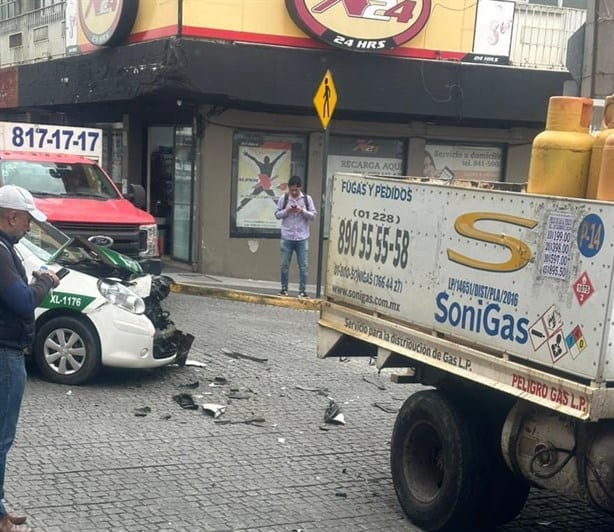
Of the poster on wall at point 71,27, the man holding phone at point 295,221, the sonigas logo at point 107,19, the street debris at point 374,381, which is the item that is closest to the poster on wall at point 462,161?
the man holding phone at point 295,221

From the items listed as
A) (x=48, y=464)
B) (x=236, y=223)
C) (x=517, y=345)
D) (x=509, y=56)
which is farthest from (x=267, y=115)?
(x=517, y=345)

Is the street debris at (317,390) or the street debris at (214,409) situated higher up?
the street debris at (214,409)

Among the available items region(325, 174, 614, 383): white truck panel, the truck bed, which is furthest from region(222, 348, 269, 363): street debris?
region(325, 174, 614, 383): white truck panel

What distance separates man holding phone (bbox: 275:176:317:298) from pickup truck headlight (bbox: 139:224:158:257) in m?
2.29

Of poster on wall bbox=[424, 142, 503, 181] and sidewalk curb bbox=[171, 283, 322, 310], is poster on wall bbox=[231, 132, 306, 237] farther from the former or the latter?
poster on wall bbox=[424, 142, 503, 181]

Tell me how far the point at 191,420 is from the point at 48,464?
5.16 ft

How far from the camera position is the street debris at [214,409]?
25.6 feet

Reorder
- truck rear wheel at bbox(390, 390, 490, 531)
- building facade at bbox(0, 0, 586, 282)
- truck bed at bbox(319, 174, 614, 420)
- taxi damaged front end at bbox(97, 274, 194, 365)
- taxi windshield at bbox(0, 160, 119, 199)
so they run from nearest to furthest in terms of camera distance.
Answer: truck bed at bbox(319, 174, 614, 420), truck rear wheel at bbox(390, 390, 490, 531), taxi damaged front end at bbox(97, 274, 194, 365), taxi windshield at bbox(0, 160, 119, 199), building facade at bbox(0, 0, 586, 282)

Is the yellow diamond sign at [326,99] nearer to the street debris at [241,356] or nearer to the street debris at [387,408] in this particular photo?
the street debris at [241,356]

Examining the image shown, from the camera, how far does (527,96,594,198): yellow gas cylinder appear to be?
4980mm

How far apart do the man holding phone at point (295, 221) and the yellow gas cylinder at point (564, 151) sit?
30.7 feet

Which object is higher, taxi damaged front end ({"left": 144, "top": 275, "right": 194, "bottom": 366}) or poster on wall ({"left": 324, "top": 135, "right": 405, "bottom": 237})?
poster on wall ({"left": 324, "top": 135, "right": 405, "bottom": 237})

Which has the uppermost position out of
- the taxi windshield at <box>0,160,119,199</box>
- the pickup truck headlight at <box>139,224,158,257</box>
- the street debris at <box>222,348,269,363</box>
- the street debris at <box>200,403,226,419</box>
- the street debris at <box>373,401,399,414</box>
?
the taxi windshield at <box>0,160,119,199</box>

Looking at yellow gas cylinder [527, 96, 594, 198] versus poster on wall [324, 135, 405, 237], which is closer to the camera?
yellow gas cylinder [527, 96, 594, 198]
